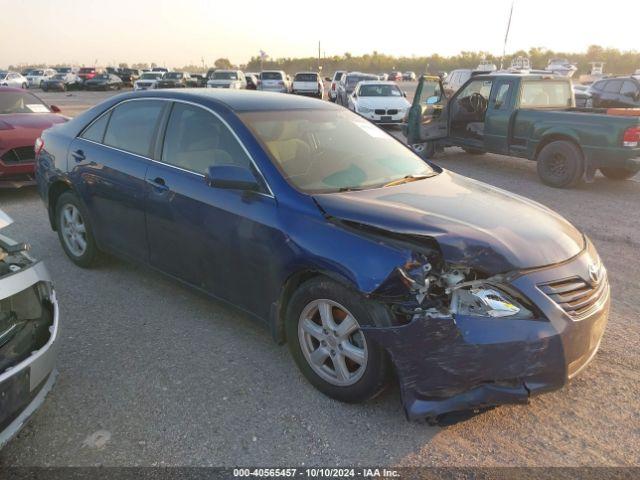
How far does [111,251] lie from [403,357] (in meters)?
2.95

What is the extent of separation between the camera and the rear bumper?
89.0 inches

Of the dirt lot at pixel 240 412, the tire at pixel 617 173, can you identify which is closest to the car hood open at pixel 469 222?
the dirt lot at pixel 240 412

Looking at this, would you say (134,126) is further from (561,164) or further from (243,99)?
(561,164)

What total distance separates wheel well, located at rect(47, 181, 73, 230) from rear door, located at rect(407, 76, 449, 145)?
7811 millimetres

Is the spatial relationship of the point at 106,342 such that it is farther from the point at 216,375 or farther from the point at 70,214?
the point at 70,214

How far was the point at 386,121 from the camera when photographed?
16.8 meters

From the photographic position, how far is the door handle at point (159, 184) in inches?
148

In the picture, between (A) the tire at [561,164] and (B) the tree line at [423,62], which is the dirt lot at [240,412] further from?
(B) the tree line at [423,62]

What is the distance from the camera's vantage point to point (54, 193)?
16.4 ft

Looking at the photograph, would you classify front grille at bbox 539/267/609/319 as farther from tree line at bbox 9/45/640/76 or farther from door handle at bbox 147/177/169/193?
tree line at bbox 9/45/640/76

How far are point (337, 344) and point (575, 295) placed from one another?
4.20 ft

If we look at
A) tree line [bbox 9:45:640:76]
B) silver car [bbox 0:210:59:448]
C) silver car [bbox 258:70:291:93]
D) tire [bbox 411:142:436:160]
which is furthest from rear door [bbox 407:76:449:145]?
tree line [bbox 9:45:640:76]

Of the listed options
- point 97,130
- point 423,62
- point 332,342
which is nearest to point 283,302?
point 332,342

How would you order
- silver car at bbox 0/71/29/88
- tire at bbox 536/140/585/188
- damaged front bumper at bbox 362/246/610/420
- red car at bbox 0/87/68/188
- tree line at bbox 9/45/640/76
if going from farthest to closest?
tree line at bbox 9/45/640/76 → silver car at bbox 0/71/29/88 → tire at bbox 536/140/585/188 → red car at bbox 0/87/68/188 → damaged front bumper at bbox 362/246/610/420
